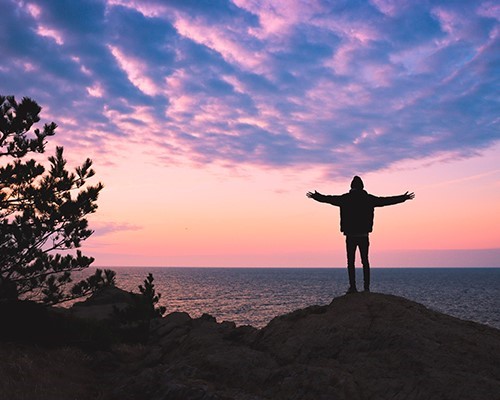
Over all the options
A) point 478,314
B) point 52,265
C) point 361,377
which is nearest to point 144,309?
point 52,265

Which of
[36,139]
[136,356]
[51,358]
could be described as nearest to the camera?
[51,358]

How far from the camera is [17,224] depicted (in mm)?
13930

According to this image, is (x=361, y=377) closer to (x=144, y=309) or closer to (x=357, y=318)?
(x=357, y=318)

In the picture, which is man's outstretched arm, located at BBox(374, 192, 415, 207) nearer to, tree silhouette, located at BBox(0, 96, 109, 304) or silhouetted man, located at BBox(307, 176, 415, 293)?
silhouetted man, located at BBox(307, 176, 415, 293)

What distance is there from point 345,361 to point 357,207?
4358 mm

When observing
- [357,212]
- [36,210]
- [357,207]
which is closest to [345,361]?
[357,212]

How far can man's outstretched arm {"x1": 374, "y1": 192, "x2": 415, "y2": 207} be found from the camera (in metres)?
11.8

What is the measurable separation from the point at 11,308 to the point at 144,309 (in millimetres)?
5635

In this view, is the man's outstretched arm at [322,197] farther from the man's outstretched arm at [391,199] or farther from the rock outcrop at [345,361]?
the rock outcrop at [345,361]

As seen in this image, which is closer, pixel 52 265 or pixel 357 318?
pixel 357 318

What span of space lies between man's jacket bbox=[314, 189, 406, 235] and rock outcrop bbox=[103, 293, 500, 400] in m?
1.91

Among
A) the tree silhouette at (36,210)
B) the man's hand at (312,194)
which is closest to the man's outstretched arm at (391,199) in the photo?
the man's hand at (312,194)

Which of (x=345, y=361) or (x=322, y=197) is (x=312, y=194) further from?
(x=345, y=361)

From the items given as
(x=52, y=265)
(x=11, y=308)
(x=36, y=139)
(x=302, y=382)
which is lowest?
(x=302, y=382)
